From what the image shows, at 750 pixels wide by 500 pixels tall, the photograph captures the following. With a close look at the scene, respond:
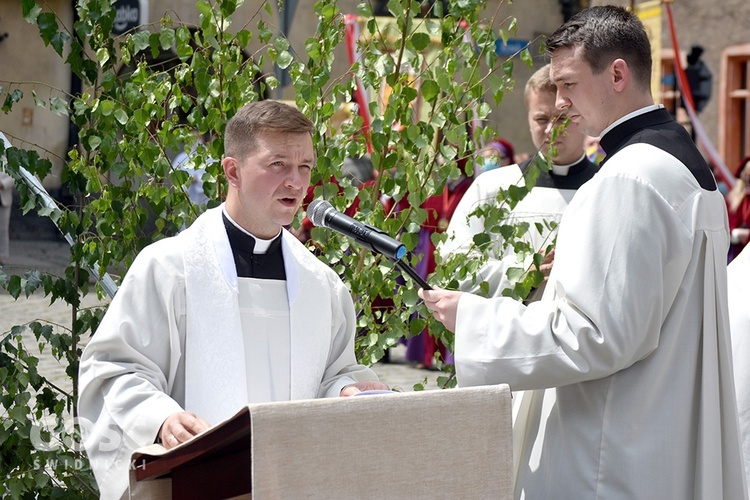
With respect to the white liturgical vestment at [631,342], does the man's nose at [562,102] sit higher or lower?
higher

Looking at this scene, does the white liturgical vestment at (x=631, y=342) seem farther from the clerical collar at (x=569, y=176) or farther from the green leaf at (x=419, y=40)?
the clerical collar at (x=569, y=176)

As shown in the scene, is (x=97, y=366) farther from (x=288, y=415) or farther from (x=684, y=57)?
(x=684, y=57)

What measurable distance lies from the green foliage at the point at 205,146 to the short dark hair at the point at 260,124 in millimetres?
680

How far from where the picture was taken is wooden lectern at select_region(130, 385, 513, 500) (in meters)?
1.98

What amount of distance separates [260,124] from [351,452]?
1.11 m

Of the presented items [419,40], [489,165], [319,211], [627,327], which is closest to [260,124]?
[319,211]

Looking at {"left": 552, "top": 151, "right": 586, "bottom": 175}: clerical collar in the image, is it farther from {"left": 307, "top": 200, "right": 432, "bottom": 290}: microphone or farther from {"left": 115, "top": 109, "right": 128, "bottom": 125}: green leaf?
{"left": 307, "top": 200, "right": 432, "bottom": 290}: microphone

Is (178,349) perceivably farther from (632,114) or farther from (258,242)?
(632,114)

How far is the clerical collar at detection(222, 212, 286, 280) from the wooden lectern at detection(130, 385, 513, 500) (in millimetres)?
744

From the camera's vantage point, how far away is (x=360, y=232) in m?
2.59

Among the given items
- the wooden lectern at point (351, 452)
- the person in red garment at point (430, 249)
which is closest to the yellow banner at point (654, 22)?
the person in red garment at point (430, 249)

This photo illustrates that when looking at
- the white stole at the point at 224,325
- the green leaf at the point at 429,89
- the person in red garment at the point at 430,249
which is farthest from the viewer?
the person in red garment at the point at 430,249

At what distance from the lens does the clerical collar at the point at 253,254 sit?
2.91m

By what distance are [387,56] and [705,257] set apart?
141 centimetres
